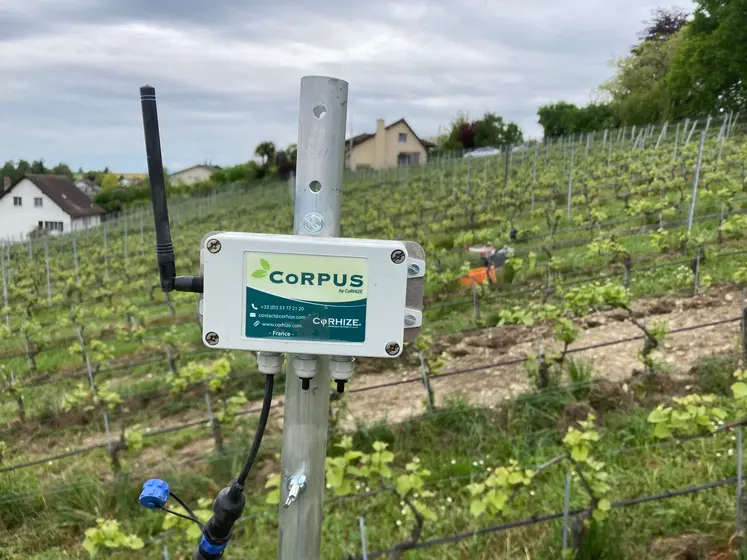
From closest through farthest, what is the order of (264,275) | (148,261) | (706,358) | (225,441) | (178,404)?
(264,275), (706,358), (225,441), (178,404), (148,261)

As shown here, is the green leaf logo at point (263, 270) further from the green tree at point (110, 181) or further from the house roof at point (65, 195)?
the green tree at point (110, 181)

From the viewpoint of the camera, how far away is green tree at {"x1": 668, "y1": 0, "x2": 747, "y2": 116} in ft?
82.2

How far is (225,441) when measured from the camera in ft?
15.7

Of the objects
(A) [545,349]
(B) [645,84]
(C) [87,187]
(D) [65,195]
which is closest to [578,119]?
(B) [645,84]

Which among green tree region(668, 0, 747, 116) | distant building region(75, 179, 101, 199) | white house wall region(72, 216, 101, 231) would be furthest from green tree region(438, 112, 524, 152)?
distant building region(75, 179, 101, 199)

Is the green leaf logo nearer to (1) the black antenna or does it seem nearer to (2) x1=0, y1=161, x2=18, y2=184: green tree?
(1) the black antenna

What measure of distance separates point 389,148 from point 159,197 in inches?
1712

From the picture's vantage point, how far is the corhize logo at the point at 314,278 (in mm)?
1117

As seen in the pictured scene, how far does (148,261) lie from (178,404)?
11.3 meters

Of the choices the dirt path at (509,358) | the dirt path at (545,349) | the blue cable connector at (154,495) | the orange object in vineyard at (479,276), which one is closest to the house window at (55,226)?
the orange object in vineyard at (479,276)

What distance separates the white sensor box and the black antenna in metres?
0.08

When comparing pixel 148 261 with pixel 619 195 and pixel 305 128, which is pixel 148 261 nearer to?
pixel 619 195

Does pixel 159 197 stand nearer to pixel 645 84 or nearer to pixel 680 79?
pixel 680 79

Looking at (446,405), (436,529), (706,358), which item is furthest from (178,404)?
(706,358)
